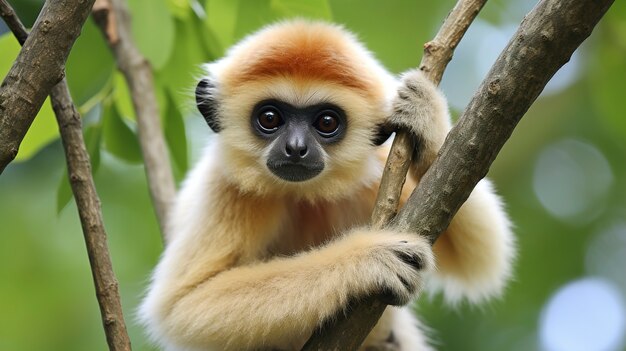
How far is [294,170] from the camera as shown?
540cm

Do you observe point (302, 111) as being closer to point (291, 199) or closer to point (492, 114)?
point (291, 199)

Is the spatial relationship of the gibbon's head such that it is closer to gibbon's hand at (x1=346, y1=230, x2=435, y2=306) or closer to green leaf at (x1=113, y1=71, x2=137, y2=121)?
gibbon's hand at (x1=346, y1=230, x2=435, y2=306)

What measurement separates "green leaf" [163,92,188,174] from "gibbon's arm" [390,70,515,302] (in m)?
1.98

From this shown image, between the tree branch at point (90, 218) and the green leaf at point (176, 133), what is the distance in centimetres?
168

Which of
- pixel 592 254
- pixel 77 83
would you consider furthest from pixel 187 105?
pixel 592 254

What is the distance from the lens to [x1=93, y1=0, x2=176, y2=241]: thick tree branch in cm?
643

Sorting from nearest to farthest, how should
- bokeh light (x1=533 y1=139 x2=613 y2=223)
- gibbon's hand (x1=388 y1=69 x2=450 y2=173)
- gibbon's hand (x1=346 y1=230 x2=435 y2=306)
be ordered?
gibbon's hand (x1=346 y1=230 x2=435 y2=306), gibbon's hand (x1=388 y1=69 x2=450 y2=173), bokeh light (x1=533 y1=139 x2=613 y2=223)

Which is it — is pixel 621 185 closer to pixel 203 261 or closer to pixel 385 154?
pixel 385 154

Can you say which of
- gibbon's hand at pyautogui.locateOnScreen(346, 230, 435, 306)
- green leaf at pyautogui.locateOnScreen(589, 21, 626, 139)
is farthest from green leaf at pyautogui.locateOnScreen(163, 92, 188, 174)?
green leaf at pyautogui.locateOnScreen(589, 21, 626, 139)

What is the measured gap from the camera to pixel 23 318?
8977 mm

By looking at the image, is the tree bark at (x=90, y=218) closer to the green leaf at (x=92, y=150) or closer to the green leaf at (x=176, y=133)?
the green leaf at (x=92, y=150)

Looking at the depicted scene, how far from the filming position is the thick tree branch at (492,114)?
3.59m

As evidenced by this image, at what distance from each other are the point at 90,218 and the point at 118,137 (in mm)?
2051

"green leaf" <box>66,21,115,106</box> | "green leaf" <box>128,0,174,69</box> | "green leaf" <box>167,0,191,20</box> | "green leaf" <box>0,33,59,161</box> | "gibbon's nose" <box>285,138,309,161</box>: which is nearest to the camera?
"gibbon's nose" <box>285,138,309,161</box>
